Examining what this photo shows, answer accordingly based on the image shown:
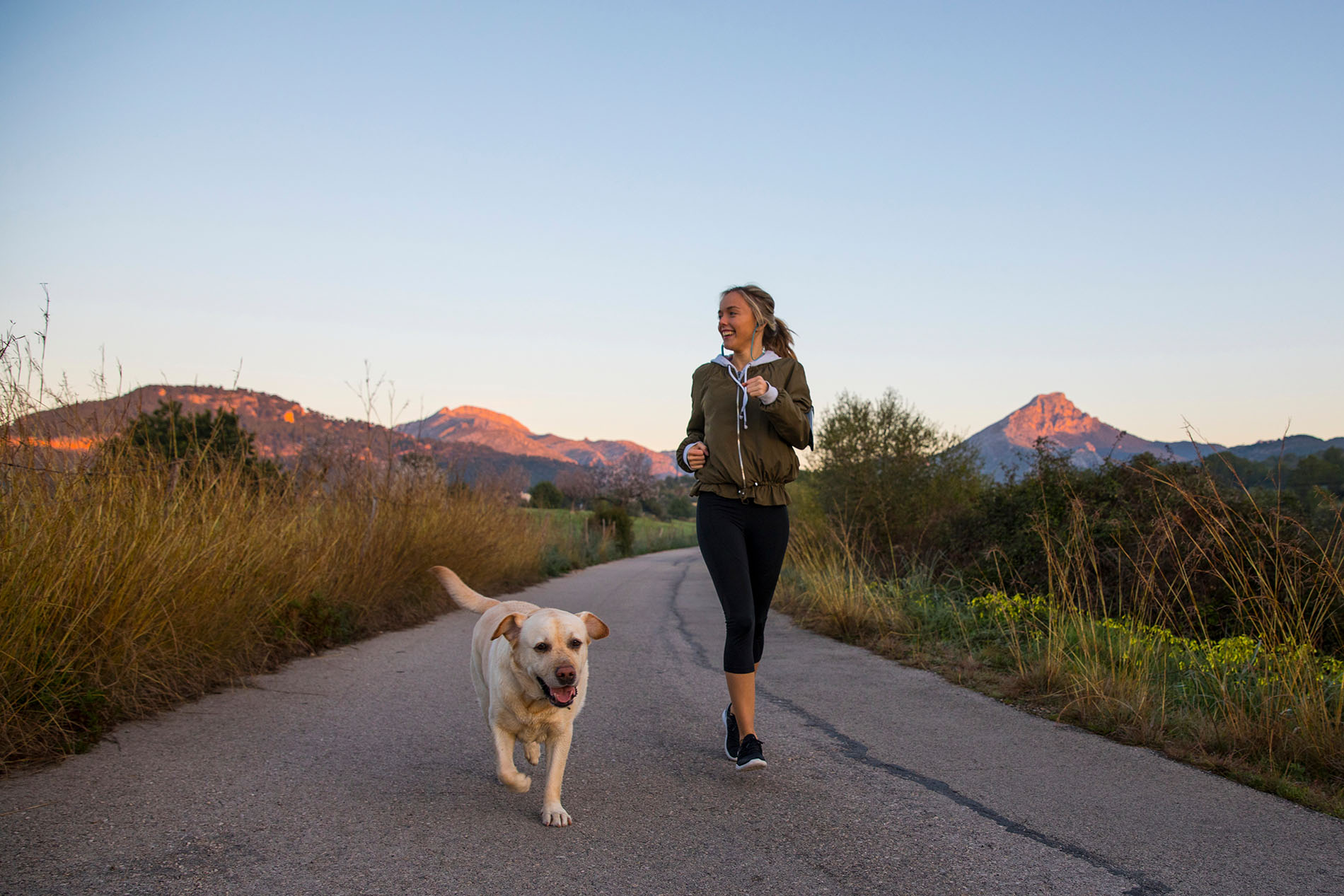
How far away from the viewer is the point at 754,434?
4.14 meters

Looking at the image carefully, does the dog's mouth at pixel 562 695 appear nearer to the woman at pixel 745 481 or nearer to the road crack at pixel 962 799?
the woman at pixel 745 481

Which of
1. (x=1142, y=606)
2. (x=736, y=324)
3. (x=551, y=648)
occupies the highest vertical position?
(x=736, y=324)

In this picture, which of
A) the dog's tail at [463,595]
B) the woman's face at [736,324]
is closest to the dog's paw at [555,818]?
the dog's tail at [463,595]

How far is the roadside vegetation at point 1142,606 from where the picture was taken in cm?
441

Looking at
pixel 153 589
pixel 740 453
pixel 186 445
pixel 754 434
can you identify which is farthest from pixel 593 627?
pixel 186 445

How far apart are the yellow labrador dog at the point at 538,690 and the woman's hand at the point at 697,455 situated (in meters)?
1.03

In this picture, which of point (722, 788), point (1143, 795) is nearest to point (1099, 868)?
point (1143, 795)

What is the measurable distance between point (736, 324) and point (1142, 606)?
3.79 metres

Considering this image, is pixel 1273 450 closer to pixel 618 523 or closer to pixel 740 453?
pixel 740 453

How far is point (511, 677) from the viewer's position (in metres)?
3.41

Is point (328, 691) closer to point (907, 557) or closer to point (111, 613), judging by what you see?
point (111, 613)

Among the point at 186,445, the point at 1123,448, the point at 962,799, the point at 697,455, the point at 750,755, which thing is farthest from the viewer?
the point at 1123,448

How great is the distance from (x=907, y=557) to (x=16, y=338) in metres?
13.2

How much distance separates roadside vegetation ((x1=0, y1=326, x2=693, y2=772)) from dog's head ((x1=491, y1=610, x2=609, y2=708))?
234 centimetres
